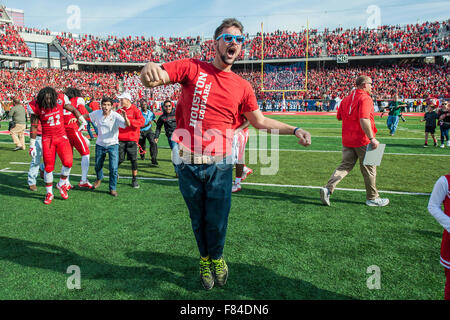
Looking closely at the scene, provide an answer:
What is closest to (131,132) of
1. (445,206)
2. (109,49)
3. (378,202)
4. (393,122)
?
(378,202)

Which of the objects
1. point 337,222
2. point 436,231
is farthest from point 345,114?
point 436,231

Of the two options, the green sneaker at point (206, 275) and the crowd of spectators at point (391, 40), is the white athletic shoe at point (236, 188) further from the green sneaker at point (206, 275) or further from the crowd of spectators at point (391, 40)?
the crowd of spectators at point (391, 40)

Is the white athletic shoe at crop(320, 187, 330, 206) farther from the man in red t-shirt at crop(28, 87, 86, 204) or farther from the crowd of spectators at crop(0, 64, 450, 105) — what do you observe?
the crowd of spectators at crop(0, 64, 450, 105)

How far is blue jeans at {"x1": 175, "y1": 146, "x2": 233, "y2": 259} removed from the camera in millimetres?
2846

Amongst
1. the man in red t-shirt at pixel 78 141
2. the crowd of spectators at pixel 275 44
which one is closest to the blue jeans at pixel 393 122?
the man in red t-shirt at pixel 78 141

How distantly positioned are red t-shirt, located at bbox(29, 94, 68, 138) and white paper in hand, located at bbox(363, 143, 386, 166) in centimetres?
550

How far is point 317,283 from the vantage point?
3238 millimetres

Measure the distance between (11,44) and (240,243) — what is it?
5379 centimetres

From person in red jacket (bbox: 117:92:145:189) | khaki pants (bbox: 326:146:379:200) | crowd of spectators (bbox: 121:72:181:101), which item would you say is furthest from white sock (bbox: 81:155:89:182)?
crowd of spectators (bbox: 121:72:181:101)

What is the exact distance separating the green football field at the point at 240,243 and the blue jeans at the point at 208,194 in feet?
2.14

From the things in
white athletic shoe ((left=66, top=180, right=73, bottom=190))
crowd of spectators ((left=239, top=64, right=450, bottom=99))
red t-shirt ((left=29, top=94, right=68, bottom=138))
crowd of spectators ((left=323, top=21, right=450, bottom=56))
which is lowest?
white athletic shoe ((left=66, top=180, right=73, bottom=190))

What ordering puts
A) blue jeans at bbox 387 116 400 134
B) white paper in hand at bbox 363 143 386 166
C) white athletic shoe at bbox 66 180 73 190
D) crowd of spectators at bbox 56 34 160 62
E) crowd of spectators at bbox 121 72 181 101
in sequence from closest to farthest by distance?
white paper in hand at bbox 363 143 386 166, white athletic shoe at bbox 66 180 73 190, blue jeans at bbox 387 116 400 134, crowd of spectators at bbox 121 72 181 101, crowd of spectators at bbox 56 34 160 62
